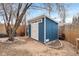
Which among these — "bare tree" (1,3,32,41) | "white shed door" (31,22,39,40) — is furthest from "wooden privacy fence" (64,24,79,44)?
"bare tree" (1,3,32,41)

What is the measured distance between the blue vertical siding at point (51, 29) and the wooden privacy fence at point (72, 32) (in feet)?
0.38

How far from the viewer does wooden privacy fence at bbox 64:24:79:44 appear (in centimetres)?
278

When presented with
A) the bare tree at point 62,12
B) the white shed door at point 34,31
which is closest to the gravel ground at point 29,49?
the white shed door at point 34,31

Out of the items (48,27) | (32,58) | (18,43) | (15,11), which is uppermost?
(15,11)

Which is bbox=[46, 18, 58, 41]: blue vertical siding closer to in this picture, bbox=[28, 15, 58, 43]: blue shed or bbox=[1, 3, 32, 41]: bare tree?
bbox=[28, 15, 58, 43]: blue shed

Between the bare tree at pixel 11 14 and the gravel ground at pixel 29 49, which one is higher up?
the bare tree at pixel 11 14

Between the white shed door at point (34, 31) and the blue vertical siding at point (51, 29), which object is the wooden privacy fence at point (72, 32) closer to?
the blue vertical siding at point (51, 29)

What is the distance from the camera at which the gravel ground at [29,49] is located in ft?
9.20

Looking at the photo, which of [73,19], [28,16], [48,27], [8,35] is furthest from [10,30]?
[73,19]

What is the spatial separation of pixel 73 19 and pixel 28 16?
0.51 meters

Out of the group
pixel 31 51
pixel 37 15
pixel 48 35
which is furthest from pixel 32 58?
pixel 37 15

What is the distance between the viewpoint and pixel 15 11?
9.21 feet

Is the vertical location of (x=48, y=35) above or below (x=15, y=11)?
below

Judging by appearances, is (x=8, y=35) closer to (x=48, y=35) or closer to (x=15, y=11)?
(x=15, y=11)
